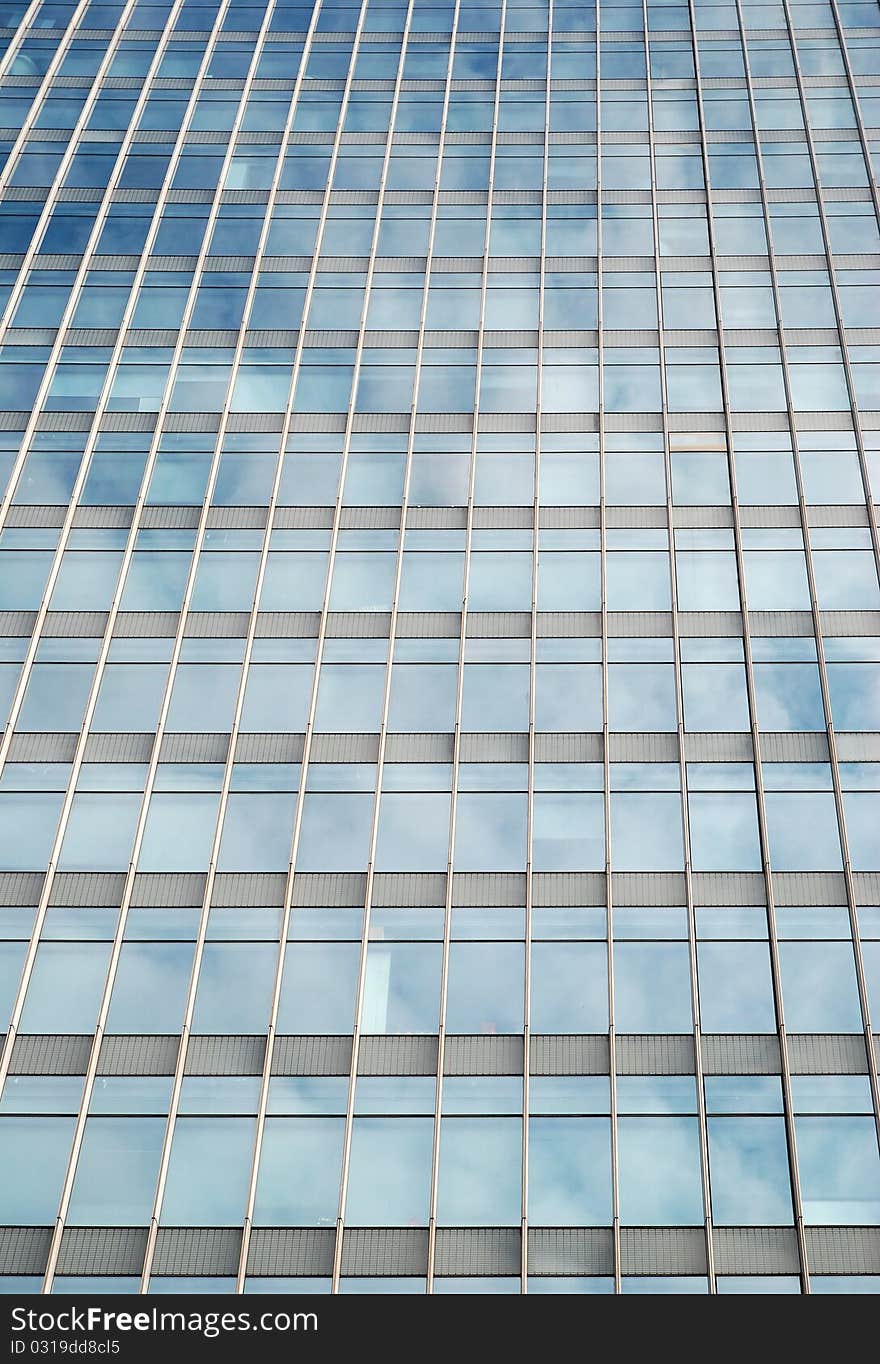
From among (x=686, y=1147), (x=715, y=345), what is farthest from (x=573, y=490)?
(x=686, y=1147)

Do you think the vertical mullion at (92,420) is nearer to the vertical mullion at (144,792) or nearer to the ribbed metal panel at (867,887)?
the vertical mullion at (144,792)

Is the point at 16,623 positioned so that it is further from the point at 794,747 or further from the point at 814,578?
the point at 814,578

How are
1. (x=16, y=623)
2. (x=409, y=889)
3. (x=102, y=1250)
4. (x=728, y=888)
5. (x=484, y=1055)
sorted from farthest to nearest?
(x=16, y=623), (x=409, y=889), (x=728, y=888), (x=484, y=1055), (x=102, y=1250)

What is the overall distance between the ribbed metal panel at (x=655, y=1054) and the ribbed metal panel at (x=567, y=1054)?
1.27ft

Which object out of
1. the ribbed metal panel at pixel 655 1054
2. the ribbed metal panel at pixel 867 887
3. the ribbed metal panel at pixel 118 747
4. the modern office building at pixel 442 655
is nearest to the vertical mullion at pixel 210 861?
the modern office building at pixel 442 655

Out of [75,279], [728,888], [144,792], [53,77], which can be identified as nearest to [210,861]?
[144,792]

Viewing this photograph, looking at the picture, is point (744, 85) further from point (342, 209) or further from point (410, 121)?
point (342, 209)

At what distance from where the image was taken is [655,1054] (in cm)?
2669

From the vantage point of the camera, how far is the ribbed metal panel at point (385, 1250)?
24.6 meters

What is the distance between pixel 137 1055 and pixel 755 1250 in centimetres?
1274

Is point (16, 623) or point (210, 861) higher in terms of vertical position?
point (16, 623)

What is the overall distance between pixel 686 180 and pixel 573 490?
1445cm

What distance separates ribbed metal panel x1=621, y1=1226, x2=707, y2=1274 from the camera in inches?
960

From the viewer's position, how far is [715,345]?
3912 cm
